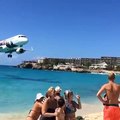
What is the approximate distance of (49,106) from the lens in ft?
28.8

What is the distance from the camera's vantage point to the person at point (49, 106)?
8734mm

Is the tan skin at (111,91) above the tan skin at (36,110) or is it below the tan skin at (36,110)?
above

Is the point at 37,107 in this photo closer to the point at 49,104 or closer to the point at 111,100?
the point at 49,104

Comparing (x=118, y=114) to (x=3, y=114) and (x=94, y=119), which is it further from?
(x=3, y=114)

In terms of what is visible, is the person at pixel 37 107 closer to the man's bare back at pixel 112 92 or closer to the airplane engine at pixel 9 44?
the man's bare back at pixel 112 92

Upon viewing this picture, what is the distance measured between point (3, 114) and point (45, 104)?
15461 millimetres

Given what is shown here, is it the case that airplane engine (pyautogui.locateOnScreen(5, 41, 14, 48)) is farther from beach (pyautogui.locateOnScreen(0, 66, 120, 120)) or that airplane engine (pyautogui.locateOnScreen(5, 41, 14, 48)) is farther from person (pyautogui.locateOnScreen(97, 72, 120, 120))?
person (pyautogui.locateOnScreen(97, 72, 120, 120))

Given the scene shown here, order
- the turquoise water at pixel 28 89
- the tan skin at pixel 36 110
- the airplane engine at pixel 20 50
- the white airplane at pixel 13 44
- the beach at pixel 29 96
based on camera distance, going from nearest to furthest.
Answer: the tan skin at pixel 36 110 < the beach at pixel 29 96 < the turquoise water at pixel 28 89 < the airplane engine at pixel 20 50 < the white airplane at pixel 13 44

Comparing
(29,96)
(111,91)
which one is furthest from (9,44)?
(111,91)

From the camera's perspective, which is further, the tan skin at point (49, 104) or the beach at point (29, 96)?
the beach at point (29, 96)

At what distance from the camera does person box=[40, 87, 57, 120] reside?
8.73 meters

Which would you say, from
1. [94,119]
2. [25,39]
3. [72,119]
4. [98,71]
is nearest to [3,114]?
[94,119]

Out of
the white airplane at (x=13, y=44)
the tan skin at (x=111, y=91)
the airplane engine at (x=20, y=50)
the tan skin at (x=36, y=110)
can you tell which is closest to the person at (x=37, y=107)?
the tan skin at (x=36, y=110)

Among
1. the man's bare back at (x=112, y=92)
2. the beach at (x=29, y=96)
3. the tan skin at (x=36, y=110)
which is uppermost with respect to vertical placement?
the man's bare back at (x=112, y=92)
